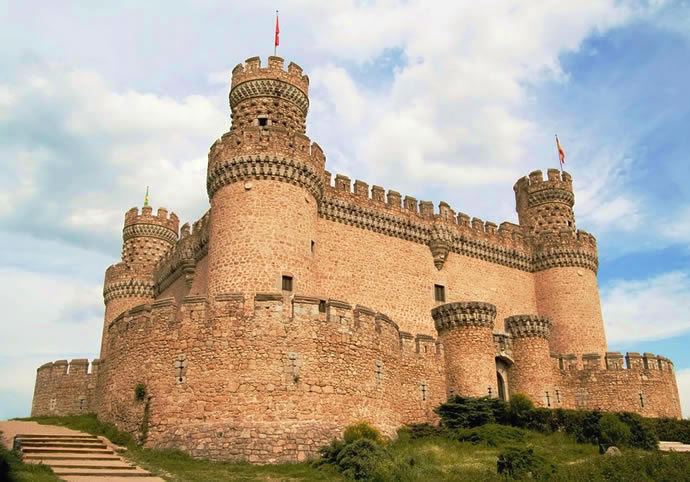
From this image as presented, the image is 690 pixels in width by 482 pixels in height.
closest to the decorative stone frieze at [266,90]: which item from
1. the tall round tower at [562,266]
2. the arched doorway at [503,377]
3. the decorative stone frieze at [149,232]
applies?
the decorative stone frieze at [149,232]

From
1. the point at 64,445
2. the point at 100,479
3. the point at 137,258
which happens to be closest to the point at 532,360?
the point at 64,445

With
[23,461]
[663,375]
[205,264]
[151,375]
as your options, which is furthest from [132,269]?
[663,375]

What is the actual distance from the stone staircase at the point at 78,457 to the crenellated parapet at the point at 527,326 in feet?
56.3

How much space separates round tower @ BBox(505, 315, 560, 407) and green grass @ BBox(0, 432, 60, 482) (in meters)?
19.2

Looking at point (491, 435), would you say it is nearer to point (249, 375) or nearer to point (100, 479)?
point (249, 375)

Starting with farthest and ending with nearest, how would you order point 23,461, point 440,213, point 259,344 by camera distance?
point 440,213
point 259,344
point 23,461

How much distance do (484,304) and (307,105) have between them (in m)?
11.3

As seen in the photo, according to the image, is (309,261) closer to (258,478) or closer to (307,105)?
(307,105)

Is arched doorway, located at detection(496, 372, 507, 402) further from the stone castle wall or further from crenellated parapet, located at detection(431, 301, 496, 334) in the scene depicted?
the stone castle wall

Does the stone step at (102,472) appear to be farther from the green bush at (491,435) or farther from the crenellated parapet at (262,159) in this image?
the crenellated parapet at (262,159)

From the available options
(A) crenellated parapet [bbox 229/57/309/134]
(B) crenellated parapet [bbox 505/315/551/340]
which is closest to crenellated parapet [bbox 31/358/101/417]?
(A) crenellated parapet [bbox 229/57/309/134]

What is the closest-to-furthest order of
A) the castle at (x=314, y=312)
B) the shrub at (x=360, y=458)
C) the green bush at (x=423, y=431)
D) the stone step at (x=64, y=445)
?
the shrub at (x=360, y=458), the stone step at (x=64, y=445), the castle at (x=314, y=312), the green bush at (x=423, y=431)

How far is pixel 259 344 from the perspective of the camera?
58.7 feet

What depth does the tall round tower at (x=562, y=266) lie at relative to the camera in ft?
112
